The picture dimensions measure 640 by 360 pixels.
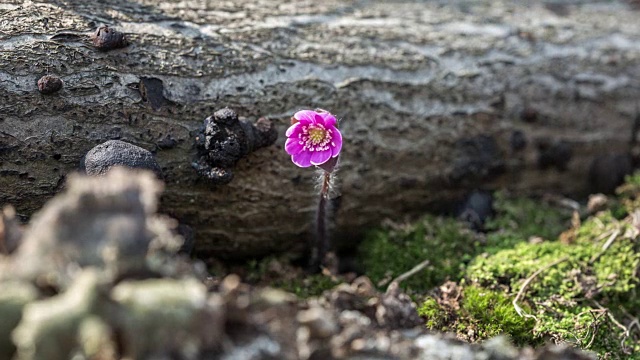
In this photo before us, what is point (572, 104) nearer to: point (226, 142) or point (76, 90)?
point (226, 142)

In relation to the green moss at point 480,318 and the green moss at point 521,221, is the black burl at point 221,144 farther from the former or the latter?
the green moss at point 521,221

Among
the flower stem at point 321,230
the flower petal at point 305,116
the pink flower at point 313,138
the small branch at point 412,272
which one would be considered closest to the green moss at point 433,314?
the small branch at point 412,272

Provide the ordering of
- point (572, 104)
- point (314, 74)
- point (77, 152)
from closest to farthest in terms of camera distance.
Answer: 1. point (77, 152)
2. point (314, 74)
3. point (572, 104)

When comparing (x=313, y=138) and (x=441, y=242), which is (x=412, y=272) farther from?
(x=313, y=138)

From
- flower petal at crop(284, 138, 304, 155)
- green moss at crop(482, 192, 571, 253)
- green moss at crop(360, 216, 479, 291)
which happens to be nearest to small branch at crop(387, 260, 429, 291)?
green moss at crop(360, 216, 479, 291)

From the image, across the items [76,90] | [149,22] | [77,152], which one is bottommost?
[77,152]

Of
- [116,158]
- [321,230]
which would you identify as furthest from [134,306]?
[321,230]

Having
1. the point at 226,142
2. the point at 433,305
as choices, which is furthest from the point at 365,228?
the point at 226,142
